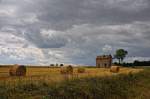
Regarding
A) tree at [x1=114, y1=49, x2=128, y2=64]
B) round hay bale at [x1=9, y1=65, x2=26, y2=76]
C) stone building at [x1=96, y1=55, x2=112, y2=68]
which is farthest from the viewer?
tree at [x1=114, y1=49, x2=128, y2=64]

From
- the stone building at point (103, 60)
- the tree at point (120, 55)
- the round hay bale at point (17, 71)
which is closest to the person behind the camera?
the round hay bale at point (17, 71)

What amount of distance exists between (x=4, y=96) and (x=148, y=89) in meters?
19.1

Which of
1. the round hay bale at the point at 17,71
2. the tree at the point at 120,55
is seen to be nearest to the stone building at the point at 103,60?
the tree at the point at 120,55

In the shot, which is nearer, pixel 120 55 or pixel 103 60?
pixel 103 60

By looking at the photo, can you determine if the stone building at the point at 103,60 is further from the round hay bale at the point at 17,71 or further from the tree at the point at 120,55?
the round hay bale at the point at 17,71

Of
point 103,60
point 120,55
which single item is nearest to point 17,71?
point 103,60

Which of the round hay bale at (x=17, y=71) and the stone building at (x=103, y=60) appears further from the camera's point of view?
the stone building at (x=103, y=60)

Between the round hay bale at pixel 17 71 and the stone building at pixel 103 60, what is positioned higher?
the stone building at pixel 103 60

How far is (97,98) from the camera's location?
2066cm

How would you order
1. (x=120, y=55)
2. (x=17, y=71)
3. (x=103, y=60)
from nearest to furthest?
(x=17, y=71)
(x=103, y=60)
(x=120, y=55)

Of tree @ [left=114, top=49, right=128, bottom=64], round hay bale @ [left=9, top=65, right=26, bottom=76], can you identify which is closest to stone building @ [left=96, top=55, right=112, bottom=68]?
tree @ [left=114, top=49, right=128, bottom=64]

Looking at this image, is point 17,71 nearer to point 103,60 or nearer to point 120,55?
point 103,60

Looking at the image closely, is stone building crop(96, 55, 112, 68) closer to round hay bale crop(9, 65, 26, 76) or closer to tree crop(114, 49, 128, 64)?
tree crop(114, 49, 128, 64)

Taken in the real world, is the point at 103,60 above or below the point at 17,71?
above
